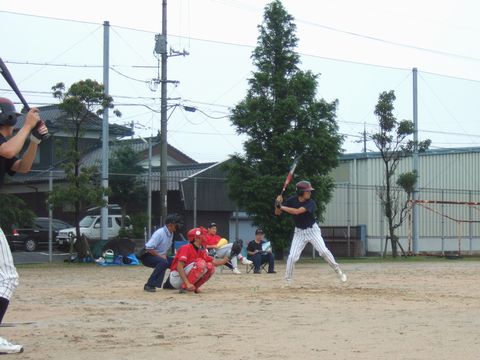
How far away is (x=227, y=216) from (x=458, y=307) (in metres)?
24.5

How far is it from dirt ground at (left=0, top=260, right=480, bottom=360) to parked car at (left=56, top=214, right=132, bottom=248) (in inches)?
602

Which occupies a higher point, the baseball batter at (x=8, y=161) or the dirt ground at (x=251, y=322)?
the baseball batter at (x=8, y=161)

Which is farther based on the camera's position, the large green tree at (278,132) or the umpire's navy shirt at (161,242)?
the large green tree at (278,132)

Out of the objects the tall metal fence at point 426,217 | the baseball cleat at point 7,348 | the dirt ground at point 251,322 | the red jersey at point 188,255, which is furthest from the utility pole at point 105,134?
the baseball cleat at point 7,348

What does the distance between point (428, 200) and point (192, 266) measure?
27032 mm

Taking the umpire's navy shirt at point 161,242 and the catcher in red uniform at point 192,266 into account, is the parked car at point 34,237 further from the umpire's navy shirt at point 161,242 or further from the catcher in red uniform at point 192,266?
the catcher in red uniform at point 192,266

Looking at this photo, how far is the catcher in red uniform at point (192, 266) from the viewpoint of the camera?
13180 millimetres

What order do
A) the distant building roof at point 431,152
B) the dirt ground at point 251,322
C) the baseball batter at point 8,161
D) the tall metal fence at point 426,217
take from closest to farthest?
the baseball batter at point 8,161 → the dirt ground at point 251,322 → the tall metal fence at point 426,217 → the distant building roof at point 431,152

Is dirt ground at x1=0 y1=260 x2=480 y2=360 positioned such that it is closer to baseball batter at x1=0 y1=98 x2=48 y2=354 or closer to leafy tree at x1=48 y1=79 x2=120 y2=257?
baseball batter at x1=0 y1=98 x2=48 y2=354

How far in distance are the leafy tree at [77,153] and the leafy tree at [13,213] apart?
1273 mm

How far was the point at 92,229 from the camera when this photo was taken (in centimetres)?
3425

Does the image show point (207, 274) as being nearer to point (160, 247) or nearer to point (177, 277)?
point (177, 277)

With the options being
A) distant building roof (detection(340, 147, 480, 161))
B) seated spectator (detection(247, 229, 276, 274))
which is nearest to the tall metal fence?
distant building roof (detection(340, 147, 480, 161))

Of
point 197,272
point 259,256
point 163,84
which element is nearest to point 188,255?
point 197,272
